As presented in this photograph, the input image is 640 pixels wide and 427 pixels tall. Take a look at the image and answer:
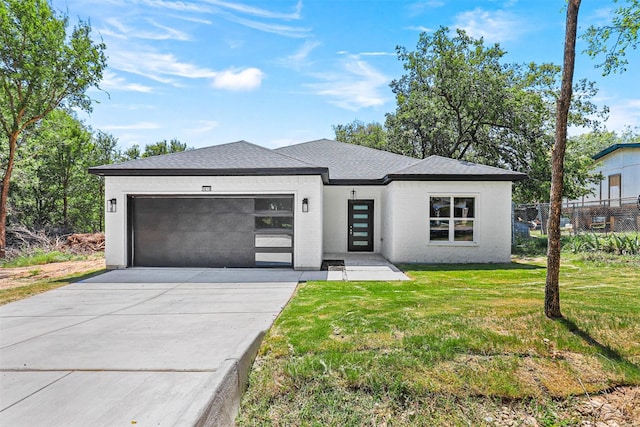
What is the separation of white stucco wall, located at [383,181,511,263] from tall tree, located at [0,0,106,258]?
48.0 feet

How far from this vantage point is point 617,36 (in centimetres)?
951

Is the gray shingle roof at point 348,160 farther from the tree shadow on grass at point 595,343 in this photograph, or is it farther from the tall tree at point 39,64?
the tall tree at point 39,64

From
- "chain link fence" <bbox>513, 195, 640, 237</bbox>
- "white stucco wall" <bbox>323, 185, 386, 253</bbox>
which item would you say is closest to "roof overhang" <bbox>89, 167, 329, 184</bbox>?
"white stucco wall" <bbox>323, 185, 386, 253</bbox>

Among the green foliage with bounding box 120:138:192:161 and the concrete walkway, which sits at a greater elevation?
the green foliage with bounding box 120:138:192:161

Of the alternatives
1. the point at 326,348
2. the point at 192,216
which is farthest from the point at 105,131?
the point at 326,348

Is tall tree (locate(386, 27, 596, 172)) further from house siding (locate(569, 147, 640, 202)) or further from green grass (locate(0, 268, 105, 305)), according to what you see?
green grass (locate(0, 268, 105, 305))

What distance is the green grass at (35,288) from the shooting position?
7242mm

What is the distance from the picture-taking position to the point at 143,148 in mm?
32188

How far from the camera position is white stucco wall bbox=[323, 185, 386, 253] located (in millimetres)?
13977

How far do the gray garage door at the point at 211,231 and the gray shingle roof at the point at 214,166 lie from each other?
0.84 meters

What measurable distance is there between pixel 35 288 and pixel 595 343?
10400 mm

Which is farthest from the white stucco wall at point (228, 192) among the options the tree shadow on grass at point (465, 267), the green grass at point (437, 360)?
the green grass at point (437, 360)

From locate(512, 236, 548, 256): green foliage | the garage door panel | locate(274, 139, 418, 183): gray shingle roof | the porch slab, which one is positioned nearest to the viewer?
the porch slab

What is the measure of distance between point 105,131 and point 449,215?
92.7ft
